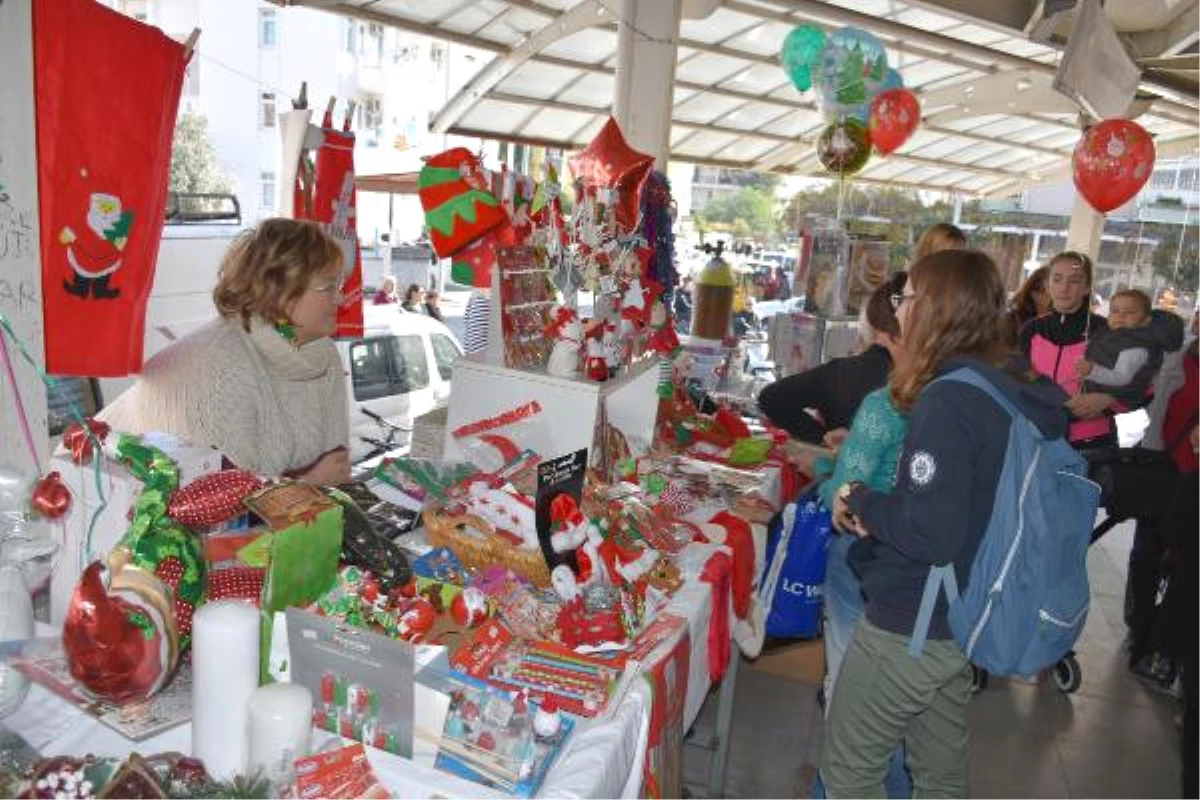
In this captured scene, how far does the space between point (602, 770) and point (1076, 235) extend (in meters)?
13.3

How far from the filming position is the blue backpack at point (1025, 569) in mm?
1714

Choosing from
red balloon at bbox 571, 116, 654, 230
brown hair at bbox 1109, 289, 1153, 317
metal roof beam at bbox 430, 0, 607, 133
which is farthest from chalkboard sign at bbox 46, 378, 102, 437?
metal roof beam at bbox 430, 0, 607, 133

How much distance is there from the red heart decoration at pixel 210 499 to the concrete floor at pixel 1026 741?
1.98 meters

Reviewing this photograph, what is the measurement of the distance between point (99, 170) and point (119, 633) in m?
1.19

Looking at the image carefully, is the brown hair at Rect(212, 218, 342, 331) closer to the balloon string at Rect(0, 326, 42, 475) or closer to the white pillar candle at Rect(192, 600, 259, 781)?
the balloon string at Rect(0, 326, 42, 475)

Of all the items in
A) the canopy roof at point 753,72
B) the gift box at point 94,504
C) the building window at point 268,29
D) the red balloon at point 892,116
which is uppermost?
the building window at point 268,29

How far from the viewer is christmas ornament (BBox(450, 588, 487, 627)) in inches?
58.5

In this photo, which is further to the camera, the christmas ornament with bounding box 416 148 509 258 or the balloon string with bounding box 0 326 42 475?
the christmas ornament with bounding box 416 148 509 258

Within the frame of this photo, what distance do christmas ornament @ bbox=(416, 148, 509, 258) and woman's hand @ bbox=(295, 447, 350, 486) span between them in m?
0.65

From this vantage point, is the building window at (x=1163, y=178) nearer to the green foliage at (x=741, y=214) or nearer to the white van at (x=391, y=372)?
the green foliage at (x=741, y=214)

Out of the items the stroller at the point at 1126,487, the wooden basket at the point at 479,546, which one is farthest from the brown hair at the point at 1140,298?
the wooden basket at the point at 479,546

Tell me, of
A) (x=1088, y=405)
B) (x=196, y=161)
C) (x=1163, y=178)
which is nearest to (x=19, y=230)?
(x=1088, y=405)

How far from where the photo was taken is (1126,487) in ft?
11.8

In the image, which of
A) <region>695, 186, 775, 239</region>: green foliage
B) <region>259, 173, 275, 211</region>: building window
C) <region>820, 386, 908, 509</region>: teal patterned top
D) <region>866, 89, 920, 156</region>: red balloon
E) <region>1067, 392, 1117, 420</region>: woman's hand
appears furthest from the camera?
<region>259, 173, 275, 211</region>: building window
